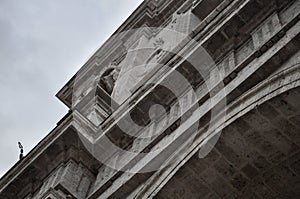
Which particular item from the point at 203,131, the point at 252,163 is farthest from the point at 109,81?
the point at 252,163

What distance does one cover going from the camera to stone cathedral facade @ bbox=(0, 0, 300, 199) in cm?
1048

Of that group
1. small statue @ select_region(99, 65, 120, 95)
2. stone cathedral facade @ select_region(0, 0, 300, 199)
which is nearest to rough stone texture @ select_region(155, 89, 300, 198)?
stone cathedral facade @ select_region(0, 0, 300, 199)

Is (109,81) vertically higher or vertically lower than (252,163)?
higher

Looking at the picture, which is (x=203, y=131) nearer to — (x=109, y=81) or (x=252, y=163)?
(x=252, y=163)

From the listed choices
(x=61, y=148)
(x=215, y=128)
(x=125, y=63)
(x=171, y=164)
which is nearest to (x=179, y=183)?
(x=171, y=164)

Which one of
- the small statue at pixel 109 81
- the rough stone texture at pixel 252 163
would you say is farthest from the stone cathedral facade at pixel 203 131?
the small statue at pixel 109 81

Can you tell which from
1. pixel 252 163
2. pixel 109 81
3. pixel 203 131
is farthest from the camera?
pixel 109 81

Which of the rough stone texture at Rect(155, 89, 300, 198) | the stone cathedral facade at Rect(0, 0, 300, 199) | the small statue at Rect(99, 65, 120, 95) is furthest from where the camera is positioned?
the small statue at Rect(99, 65, 120, 95)

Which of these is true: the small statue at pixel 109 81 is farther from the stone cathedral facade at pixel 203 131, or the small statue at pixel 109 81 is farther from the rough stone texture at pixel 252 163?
the rough stone texture at pixel 252 163

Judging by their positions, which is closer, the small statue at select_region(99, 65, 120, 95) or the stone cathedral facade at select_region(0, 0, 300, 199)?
the stone cathedral facade at select_region(0, 0, 300, 199)

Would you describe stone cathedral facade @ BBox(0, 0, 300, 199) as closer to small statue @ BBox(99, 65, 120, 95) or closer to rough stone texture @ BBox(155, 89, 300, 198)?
rough stone texture @ BBox(155, 89, 300, 198)

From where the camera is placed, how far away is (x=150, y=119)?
13.6 metres

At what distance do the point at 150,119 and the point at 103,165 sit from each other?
1242 mm

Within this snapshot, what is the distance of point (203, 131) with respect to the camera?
11102 mm
